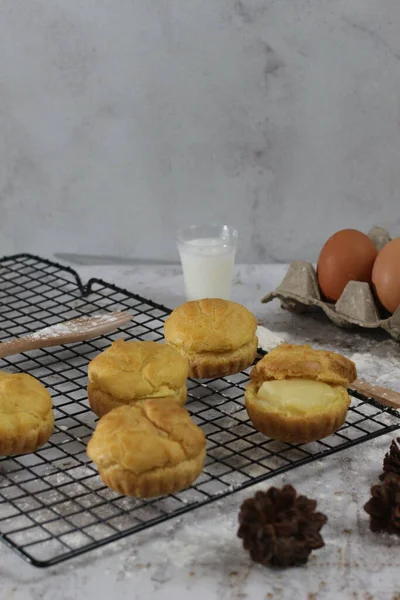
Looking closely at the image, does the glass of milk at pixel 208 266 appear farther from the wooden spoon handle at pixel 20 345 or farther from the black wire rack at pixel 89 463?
the wooden spoon handle at pixel 20 345

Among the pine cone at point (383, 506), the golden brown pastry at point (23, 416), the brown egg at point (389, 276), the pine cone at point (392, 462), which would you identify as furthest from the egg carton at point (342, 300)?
the golden brown pastry at point (23, 416)

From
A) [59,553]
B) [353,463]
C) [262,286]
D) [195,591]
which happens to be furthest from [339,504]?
[262,286]

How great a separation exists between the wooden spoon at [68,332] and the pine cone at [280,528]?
83 centimetres

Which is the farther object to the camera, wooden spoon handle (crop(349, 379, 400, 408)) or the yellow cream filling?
wooden spoon handle (crop(349, 379, 400, 408))

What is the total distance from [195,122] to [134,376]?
4.25ft

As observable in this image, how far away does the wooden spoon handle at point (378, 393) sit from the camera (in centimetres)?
186

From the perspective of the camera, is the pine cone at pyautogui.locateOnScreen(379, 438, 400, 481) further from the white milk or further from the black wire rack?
the white milk

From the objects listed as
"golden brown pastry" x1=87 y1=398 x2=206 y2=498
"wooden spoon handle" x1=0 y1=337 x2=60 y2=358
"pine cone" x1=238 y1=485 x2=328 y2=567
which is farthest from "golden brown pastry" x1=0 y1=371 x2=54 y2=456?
"pine cone" x1=238 y1=485 x2=328 y2=567

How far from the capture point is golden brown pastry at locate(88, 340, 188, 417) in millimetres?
1720

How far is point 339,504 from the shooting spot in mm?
1541

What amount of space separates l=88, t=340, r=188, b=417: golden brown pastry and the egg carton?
614 millimetres

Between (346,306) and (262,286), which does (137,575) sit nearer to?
(346,306)

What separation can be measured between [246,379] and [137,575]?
0.65m

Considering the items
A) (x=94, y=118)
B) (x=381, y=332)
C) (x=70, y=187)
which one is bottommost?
(x=381, y=332)
